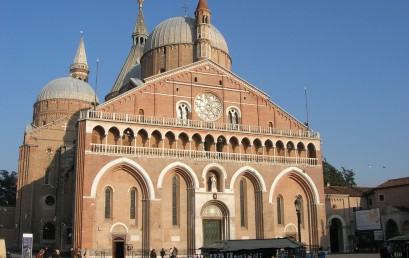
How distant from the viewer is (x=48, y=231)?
54.1m

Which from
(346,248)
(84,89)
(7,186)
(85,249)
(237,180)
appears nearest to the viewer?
(85,249)

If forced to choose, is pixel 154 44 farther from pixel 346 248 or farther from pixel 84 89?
pixel 346 248

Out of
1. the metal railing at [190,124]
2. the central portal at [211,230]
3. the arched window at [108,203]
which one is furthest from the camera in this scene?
the central portal at [211,230]

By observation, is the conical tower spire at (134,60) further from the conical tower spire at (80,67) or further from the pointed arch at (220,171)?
the pointed arch at (220,171)

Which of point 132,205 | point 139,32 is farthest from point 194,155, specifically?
point 139,32

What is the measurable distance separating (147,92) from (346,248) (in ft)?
87.5

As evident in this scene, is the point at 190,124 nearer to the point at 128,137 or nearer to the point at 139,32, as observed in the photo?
the point at 128,137

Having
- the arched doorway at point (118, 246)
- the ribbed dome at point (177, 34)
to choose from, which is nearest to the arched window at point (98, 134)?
the arched doorway at point (118, 246)

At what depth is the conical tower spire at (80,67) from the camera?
79250 millimetres

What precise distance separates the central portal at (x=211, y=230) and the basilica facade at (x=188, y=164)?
0.09 m

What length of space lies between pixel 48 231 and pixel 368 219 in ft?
115

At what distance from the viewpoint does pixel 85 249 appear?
116ft

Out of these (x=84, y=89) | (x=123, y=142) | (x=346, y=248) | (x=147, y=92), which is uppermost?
(x=84, y=89)

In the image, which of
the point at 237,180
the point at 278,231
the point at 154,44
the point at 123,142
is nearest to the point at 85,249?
the point at 123,142
